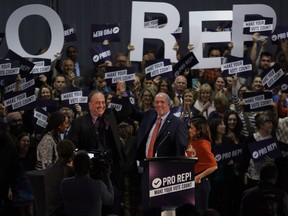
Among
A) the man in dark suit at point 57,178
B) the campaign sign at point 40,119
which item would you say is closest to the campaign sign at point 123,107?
the campaign sign at point 40,119

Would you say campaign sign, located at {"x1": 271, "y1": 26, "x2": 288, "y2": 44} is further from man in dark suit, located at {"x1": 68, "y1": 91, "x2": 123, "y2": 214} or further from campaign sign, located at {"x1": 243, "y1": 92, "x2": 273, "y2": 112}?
man in dark suit, located at {"x1": 68, "y1": 91, "x2": 123, "y2": 214}

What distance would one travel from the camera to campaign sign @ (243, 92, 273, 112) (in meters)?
11.3

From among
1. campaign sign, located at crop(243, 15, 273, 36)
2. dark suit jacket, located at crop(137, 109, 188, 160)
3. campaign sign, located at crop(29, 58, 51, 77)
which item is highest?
campaign sign, located at crop(243, 15, 273, 36)

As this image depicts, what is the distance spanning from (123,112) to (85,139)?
669 millimetres

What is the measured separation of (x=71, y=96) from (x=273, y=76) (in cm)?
238

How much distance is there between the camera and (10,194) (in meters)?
10.2

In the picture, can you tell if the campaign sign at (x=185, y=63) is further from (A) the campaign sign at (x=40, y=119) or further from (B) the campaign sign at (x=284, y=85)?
(A) the campaign sign at (x=40, y=119)

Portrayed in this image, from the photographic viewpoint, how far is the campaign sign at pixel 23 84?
11.5 metres

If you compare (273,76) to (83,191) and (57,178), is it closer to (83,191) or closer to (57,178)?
(57,178)

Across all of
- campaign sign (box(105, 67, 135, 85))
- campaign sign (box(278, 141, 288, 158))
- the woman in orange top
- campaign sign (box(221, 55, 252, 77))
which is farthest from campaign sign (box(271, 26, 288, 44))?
the woman in orange top

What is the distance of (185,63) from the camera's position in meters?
12.5

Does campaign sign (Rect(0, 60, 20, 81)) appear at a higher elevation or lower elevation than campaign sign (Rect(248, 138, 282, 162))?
higher

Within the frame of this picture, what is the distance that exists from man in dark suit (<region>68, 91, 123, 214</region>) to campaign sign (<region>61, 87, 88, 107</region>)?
1.87 m

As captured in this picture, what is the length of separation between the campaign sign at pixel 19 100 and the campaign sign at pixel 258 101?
8.01 feet
